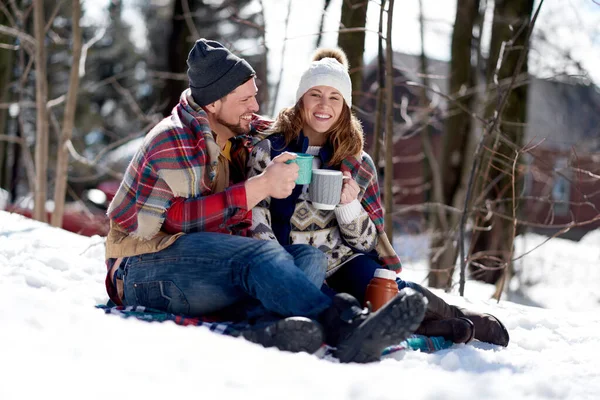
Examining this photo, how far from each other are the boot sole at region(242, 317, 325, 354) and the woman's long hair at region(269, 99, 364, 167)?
1.12m

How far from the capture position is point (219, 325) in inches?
110

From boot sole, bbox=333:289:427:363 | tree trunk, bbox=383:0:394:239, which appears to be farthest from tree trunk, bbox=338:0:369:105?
boot sole, bbox=333:289:427:363

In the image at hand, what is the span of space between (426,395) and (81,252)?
9.93ft

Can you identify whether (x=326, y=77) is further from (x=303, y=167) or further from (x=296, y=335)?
(x=296, y=335)

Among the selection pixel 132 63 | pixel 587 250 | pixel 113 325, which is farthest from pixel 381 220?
pixel 132 63

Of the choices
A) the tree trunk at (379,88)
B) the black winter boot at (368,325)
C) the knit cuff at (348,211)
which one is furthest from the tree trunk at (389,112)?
the black winter boot at (368,325)

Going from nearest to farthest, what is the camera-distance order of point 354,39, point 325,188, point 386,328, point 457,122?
→ point 386,328 → point 325,188 → point 354,39 → point 457,122

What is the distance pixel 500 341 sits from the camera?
3336 mm

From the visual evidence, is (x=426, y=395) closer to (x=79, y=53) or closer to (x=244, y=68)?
(x=244, y=68)

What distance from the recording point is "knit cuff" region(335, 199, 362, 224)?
3.27 metres

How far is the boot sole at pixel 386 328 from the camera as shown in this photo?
7.98 feet

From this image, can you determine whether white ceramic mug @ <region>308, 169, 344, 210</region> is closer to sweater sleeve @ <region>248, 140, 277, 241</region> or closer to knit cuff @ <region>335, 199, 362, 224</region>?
knit cuff @ <region>335, 199, 362, 224</region>

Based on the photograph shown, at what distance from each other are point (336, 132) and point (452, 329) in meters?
1.09

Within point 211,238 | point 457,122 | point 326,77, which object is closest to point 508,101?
point 457,122
